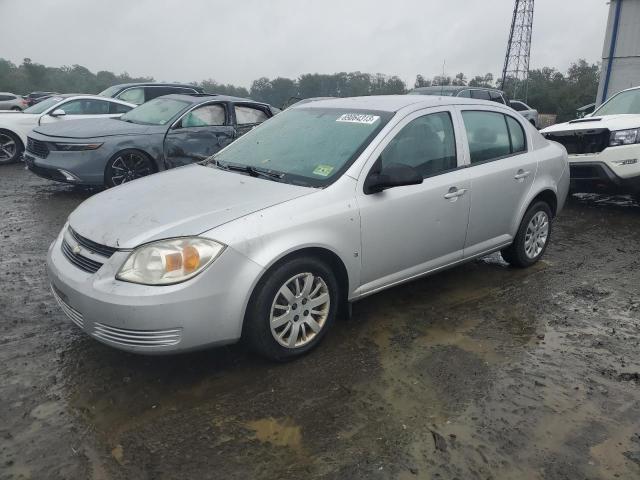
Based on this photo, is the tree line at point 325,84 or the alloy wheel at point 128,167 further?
the tree line at point 325,84

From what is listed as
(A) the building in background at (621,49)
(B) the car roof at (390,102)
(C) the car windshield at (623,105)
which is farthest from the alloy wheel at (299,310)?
(A) the building in background at (621,49)

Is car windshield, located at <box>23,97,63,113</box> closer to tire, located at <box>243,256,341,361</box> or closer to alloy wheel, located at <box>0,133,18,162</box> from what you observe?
alloy wheel, located at <box>0,133,18,162</box>

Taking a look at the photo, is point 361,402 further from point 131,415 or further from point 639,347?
point 639,347

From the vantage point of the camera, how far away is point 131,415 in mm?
2891

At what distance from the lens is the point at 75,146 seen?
780cm

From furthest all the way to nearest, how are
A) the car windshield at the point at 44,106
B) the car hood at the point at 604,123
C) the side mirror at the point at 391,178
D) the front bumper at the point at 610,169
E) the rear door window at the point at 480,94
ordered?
the rear door window at the point at 480,94
the car windshield at the point at 44,106
the car hood at the point at 604,123
the front bumper at the point at 610,169
the side mirror at the point at 391,178

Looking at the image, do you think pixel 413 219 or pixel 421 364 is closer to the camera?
pixel 421 364

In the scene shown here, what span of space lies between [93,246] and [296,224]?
Answer: 1.21 meters

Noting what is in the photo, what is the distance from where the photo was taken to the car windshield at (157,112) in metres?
8.45

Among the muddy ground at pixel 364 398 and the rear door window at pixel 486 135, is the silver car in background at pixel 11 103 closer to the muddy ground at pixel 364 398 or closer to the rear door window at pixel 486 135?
the muddy ground at pixel 364 398

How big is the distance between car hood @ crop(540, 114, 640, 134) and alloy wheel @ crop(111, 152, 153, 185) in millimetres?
6142

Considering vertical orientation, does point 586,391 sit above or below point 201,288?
below

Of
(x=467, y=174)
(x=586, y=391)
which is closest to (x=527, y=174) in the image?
(x=467, y=174)

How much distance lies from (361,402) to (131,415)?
124cm
